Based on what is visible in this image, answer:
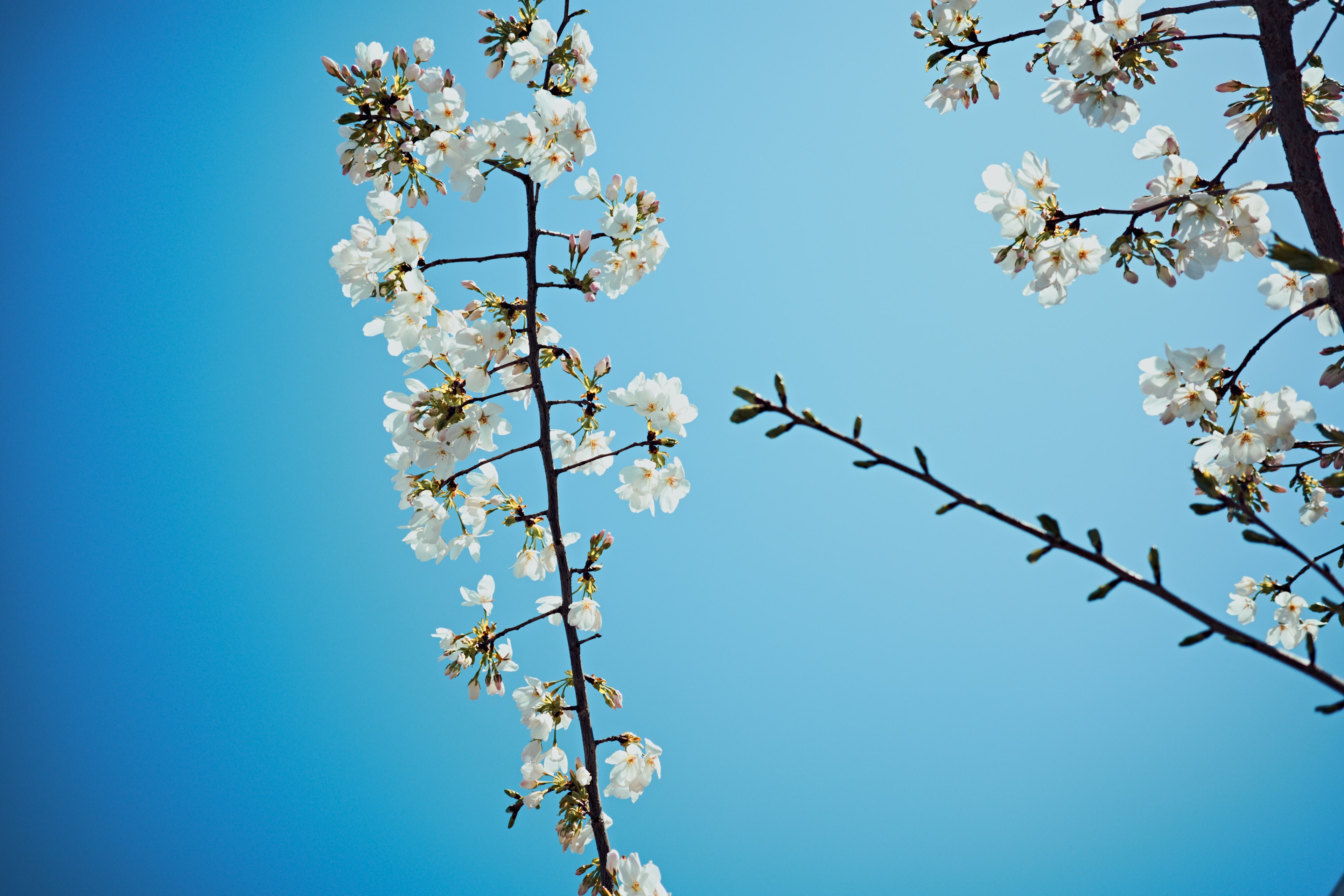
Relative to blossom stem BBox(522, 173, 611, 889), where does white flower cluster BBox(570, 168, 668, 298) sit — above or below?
above

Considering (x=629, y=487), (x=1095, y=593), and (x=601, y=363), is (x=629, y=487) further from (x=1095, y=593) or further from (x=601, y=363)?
(x=1095, y=593)

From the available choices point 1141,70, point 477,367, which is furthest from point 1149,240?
point 477,367

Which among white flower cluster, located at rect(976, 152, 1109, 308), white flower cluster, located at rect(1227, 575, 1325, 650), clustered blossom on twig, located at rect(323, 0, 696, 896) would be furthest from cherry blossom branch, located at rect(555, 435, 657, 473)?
white flower cluster, located at rect(1227, 575, 1325, 650)

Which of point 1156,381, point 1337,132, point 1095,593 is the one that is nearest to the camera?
point 1095,593

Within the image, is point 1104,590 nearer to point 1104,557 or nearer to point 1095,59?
point 1104,557

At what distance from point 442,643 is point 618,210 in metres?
1.25

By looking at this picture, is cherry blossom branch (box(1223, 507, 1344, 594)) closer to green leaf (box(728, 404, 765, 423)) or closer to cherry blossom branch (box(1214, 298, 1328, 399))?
green leaf (box(728, 404, 765, 423))

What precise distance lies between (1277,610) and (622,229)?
2.50 metres

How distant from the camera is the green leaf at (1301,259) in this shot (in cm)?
44

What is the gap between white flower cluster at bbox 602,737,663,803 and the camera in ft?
6.08

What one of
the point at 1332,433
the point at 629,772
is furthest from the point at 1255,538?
the point at 629,772

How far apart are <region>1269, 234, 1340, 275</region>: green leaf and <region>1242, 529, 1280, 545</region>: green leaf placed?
197 millimetres

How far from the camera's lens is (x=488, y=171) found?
5.43 feet

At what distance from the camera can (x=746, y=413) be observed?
63cm
